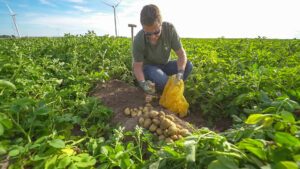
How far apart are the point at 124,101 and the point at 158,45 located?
928mm

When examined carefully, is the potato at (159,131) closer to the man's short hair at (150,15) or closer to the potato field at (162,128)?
the potato field at (162,128)

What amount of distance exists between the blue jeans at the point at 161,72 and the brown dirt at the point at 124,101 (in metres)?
0.25

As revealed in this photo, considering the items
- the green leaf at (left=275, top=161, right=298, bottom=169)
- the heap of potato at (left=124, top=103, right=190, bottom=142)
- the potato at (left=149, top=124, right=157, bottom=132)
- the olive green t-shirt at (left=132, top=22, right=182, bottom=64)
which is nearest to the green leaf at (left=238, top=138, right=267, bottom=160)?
the green leaf at (left=275, top=161, right=298, bottom=169)

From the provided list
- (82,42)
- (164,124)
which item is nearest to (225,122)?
(164,124)

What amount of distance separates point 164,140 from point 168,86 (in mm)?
1045

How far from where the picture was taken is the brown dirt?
296 cm

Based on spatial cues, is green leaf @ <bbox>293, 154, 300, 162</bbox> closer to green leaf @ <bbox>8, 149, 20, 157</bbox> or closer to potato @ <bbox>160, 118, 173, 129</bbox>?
potato @ <bbox>160, 118, 173, 129</bbox>

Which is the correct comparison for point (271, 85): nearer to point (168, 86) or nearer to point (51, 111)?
point (168, 86)

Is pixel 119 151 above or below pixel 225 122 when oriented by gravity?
above

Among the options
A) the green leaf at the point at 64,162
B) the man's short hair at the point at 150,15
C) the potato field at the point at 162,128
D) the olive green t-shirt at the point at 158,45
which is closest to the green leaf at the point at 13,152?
the potato field at the point at 162,128

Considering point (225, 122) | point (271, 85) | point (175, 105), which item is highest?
point (271, 85)

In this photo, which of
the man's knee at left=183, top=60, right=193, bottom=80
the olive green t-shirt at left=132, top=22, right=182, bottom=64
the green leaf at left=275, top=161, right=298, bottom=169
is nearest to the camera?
the green leaf at left=275, top=161, right=298, bottom=169

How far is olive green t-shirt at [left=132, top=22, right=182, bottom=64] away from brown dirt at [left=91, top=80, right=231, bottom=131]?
0.50 meters

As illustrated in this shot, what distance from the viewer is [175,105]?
3.24m
